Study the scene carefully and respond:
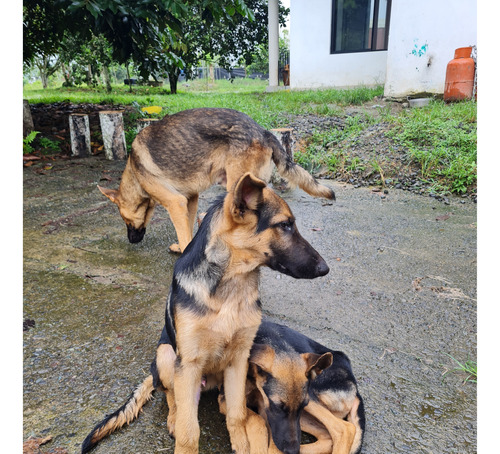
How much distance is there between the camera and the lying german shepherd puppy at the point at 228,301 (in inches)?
91.5

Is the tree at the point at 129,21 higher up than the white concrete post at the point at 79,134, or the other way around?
the tree at the point at 129,21

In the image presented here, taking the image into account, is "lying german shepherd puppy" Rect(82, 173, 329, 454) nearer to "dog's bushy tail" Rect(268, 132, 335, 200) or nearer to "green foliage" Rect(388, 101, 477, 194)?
"dog's bushy tail" Rect(268, 132, 335, 200)

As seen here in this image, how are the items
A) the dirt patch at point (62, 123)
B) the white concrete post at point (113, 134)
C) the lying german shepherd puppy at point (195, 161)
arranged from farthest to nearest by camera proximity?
the dirt patch at point (62, 123) < the white concrete post at point (113, 134) < the lying german shepherd puppy at point (195, 161)

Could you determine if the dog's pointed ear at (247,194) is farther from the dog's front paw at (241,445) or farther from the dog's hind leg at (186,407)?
the dog's front paw at (241,445)

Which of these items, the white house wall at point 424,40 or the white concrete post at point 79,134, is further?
the white house wall at point 424,40

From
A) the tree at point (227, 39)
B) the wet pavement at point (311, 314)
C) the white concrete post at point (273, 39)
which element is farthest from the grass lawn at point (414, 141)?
the tree at point (227, 39)

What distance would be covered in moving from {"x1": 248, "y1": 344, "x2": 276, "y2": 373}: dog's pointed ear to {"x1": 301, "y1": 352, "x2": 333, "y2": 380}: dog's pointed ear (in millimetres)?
196

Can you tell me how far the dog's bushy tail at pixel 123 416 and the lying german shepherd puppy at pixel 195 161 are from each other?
2084 mm

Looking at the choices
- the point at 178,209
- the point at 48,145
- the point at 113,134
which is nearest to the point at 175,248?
the point at 178,209

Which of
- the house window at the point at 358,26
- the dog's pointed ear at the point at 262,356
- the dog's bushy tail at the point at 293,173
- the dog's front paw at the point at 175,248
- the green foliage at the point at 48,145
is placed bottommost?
the dog's front paw at the point at 175,248

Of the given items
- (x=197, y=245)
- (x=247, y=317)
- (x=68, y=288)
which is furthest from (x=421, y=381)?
(x=68, y=288)

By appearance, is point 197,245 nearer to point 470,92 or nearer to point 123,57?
point 123,57

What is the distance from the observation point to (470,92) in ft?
32.7

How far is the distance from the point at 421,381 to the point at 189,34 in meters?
20.8
